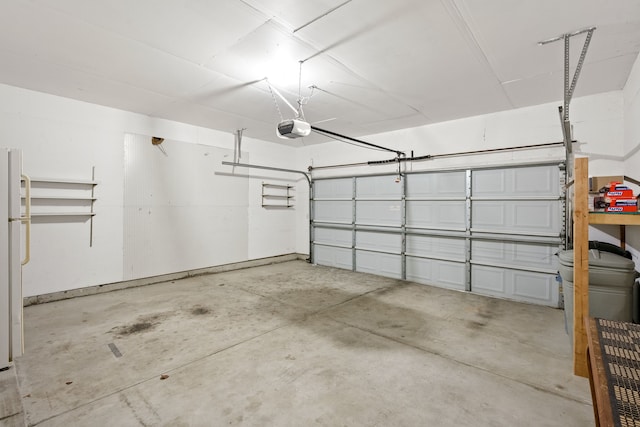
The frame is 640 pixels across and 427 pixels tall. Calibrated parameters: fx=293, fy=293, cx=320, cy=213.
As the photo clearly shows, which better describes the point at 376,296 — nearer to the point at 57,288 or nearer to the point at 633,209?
the point at 633,209

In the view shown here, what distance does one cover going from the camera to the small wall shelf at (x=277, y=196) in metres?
6.79

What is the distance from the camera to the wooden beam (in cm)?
217

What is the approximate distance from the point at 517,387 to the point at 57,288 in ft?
18.0

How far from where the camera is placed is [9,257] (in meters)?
2.29

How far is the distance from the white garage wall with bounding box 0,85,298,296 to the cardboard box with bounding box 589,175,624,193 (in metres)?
6.34

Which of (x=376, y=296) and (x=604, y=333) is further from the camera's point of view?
(x=376, y=296)

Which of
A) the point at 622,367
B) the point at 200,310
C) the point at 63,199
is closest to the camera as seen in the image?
the point at 622,367

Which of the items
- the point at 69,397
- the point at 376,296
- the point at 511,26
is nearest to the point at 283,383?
the point at 69,397

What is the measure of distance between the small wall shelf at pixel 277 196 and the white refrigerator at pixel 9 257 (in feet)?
14.9

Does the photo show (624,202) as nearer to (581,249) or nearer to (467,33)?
(581,249)

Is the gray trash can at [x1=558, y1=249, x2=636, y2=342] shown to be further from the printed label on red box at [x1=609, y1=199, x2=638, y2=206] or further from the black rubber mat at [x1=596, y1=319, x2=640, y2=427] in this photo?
the black rubber mat at [x1=596, y1=319, x2=640, y2=427]

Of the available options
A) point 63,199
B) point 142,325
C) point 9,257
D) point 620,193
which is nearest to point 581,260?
point 620,193

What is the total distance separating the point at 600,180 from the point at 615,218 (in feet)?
6.84

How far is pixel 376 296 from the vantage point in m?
4.43
